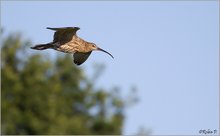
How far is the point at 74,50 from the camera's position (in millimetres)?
21438

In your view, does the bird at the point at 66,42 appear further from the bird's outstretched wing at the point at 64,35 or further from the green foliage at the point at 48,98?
the green foliage at the point at 48,98

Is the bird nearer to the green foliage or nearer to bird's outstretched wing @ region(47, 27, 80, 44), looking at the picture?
bird's outstretched wing @ region(47, 27, 80, 44)

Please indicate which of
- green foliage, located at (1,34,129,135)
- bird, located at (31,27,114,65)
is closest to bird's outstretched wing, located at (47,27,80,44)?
bird, located at (31,27,114,65)

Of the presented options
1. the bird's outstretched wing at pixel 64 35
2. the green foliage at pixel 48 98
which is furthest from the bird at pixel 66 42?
the green foliage at pixel 48 98

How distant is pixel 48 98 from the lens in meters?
54.6

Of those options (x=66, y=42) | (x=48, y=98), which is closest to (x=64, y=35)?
(x=66, y=42)

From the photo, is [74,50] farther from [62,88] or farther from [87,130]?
[62,88]

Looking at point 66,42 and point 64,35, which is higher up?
point 64,35

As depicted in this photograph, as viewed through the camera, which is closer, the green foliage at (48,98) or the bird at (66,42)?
the bird at (66,42)

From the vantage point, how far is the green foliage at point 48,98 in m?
51.0

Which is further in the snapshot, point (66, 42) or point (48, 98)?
point (48, 98)

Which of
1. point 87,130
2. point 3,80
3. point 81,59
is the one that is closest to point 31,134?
point 87,130

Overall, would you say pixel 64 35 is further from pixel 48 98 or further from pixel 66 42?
pixel 48 98

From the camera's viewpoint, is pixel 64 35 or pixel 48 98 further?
pixel 48 98
